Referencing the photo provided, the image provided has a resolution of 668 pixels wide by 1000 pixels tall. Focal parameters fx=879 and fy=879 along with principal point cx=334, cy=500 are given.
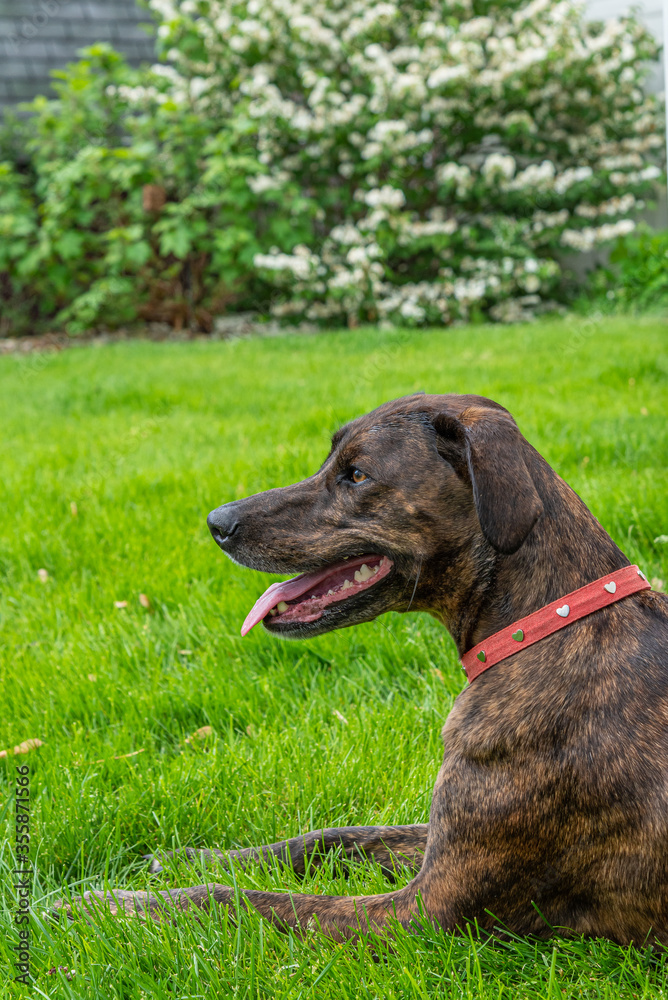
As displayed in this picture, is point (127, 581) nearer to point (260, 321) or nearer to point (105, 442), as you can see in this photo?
point (105, 442)

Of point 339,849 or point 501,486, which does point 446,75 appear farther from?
point 339,849

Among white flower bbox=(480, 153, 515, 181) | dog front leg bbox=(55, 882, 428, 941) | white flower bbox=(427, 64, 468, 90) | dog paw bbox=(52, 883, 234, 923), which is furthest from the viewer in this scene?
white flower bbox=(480, 153, 515, 181)

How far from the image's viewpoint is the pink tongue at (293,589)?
226cm

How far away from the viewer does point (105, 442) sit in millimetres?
5883

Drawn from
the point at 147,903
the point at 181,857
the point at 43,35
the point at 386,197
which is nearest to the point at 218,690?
the point at 181,857

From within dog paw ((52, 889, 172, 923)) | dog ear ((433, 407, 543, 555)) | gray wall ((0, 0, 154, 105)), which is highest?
gray wall ((0, 0, 154, 105))

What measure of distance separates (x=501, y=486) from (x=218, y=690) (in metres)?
1.54

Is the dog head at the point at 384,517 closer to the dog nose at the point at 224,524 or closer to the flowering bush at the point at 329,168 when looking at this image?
the dog nose at the point at 224,524

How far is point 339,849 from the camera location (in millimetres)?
→ 2264

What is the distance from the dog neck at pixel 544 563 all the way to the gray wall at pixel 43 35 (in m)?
12.9

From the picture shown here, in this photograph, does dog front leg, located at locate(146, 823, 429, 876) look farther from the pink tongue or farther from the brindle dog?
the pink tongue

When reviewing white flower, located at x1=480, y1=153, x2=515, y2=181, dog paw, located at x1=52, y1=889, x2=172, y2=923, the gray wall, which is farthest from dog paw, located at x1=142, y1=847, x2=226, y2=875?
the gray wall

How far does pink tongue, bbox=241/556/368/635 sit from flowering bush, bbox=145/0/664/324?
28.5ft

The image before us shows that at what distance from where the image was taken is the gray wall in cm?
1263
